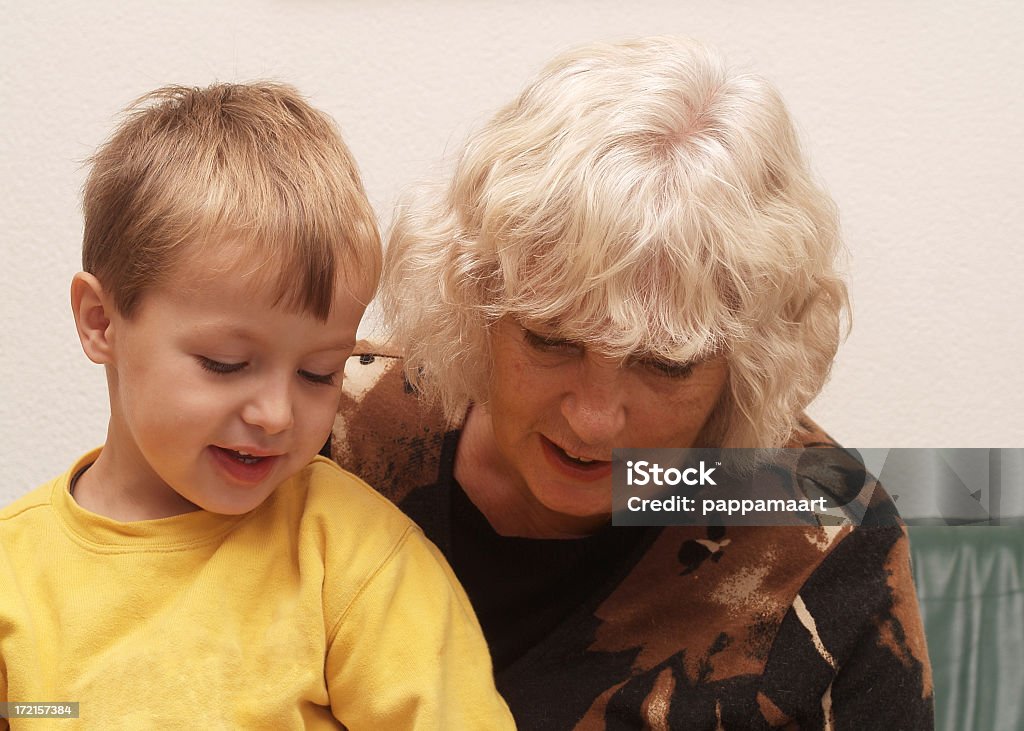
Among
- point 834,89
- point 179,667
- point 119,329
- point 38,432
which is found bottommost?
point 38,432

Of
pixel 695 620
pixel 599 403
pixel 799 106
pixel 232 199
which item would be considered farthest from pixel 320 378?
pixel 799 106

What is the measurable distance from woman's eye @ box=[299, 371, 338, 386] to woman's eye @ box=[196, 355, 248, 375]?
0.06 m

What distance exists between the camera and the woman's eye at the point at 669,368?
107 centimetres

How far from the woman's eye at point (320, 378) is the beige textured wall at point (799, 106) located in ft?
3.26

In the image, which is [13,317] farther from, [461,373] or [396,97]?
[461,373]

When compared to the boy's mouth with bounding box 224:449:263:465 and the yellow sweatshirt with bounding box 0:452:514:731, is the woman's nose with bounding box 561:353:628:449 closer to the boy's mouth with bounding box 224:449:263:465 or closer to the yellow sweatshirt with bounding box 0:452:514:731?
the yellow sweatshirt with bounding box 0:452:514:731

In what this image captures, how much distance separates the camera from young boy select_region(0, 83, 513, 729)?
0.92 meters

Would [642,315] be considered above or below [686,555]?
above

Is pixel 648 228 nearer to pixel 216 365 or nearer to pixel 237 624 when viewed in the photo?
pixel 216 365

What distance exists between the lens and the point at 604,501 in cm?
117

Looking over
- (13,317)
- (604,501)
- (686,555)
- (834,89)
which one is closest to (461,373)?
(604,501)

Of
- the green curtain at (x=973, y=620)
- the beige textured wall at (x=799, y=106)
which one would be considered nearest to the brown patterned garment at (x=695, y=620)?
the green curtain at (x=973, y=620)

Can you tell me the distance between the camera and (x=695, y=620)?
47.6 inches

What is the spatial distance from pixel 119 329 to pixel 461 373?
39 cm
